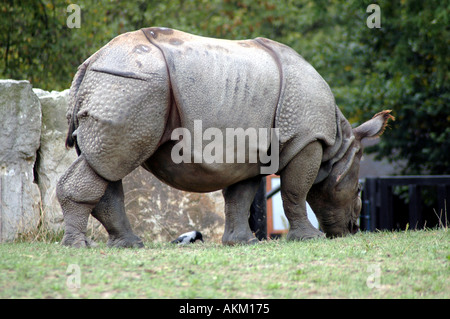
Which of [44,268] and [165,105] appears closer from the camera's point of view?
[44,268]

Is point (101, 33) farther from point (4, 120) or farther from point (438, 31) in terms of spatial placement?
point (438, 31)

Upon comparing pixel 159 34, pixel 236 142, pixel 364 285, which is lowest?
pixel 364 285

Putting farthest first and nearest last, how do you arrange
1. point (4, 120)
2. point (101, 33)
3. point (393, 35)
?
point (393, 35)
point (101, 33)
point (4, 120)

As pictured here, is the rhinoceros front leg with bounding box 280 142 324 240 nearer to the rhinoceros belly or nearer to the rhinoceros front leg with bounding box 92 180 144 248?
the rhinoceros belly

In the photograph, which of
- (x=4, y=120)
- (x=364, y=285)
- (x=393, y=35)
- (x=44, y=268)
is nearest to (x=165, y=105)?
(x=44, y=268)

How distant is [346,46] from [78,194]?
14.0m

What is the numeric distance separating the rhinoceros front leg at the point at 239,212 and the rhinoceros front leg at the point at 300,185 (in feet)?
1.16

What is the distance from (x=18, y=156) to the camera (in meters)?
8.10

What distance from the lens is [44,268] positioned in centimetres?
484

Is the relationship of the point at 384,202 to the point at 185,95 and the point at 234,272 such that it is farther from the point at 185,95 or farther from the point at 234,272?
the point at 234,272

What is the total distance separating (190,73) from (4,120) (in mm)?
3179

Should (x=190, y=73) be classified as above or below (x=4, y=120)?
above

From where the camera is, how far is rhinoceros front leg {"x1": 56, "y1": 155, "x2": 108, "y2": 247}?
5859mm

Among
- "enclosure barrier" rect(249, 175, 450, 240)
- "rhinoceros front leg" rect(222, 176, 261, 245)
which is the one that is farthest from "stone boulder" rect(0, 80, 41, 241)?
"enclosure barrier" rect(249, 175, 450, 240)
